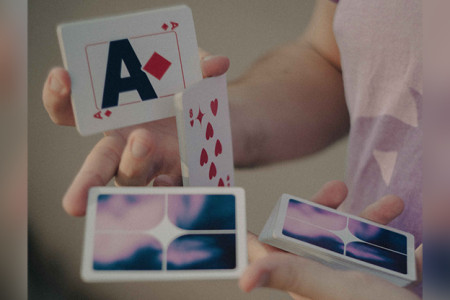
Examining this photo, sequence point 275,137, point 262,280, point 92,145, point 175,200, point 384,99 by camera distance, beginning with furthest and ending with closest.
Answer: point 92,145 < point 275,137 < point 384,99 < point 175,200 < point 262,280

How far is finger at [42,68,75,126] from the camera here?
2.26ft

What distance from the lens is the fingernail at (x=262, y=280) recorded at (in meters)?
0.51

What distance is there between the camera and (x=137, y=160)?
0.68 m

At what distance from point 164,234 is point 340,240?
0.28m

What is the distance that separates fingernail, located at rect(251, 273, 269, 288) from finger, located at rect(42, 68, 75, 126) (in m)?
0.39

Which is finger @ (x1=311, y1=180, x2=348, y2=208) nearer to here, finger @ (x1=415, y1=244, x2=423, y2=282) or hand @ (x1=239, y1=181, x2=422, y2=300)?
finger @ (x1=415, y1=244, x2=423, y2=282)

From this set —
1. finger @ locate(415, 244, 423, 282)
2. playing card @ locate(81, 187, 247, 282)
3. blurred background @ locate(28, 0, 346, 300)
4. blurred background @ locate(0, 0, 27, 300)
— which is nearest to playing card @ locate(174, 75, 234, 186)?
playing card @ locate(81, 187, 247, 282)

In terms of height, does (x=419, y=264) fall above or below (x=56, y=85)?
below

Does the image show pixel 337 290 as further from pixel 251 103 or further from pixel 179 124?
pixel 251 103

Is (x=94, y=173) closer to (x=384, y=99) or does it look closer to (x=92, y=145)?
(x=384, y=99)

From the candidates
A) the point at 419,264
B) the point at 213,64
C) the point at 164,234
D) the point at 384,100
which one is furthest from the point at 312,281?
the point at 384,100

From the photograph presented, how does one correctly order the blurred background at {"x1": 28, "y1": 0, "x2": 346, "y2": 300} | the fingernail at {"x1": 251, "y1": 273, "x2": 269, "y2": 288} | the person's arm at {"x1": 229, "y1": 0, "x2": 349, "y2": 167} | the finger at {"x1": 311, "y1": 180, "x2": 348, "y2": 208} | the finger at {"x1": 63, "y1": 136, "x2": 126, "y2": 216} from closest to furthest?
the fingernail at {"x1": 251, "y1": 273, "x2": 269, "y2": 288} < the finger at {"x1": 63, "y1": 136, "x2": 126, "y2": 216} < the finger at {"x1": 311, "y1": 180, "x2": 348, "y2": 208} < the person's arm at {"x1": 229, "y1": 0, "x2": 349, "y2": 167} < the blurred background at {"x1": 28, "y1": 0, "x2": 346, "y2": 300}

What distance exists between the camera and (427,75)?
48cm

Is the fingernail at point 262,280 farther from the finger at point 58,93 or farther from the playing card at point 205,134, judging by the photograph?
the finger at point 58,93
